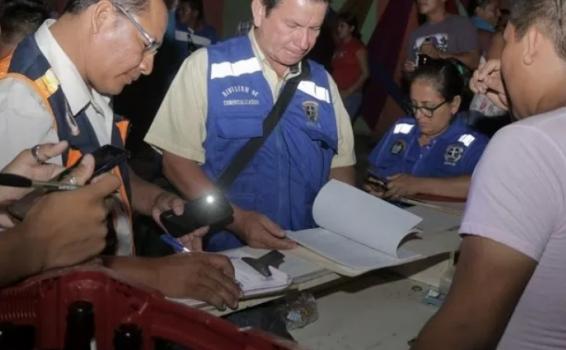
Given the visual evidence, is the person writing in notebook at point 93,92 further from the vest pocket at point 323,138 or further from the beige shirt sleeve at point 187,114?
the vest pocket at point 323,138

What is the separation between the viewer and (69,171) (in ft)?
4.69

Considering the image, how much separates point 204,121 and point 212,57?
0.26 meters

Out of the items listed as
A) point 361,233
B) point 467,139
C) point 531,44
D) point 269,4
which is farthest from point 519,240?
point 467,139

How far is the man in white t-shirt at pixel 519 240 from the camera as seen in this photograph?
4.02 ft

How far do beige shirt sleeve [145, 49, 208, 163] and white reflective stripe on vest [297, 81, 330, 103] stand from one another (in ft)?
1.39

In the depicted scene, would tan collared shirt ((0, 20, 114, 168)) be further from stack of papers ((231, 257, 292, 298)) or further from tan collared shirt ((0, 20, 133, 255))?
stack of papers ((231, 257, 292, 298))

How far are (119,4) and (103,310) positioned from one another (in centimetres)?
100

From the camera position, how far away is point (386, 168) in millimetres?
3822

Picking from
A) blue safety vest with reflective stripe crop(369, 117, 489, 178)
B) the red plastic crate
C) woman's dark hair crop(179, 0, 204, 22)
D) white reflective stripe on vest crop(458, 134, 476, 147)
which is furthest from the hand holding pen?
woman's dark hair crop(179, 0, 204, 22)

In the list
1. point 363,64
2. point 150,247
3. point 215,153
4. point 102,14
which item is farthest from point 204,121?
point 363,64

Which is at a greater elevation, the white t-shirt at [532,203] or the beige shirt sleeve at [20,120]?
the white t-shirt at [532,203]

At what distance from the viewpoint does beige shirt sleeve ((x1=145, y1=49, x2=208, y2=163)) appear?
2713 millimetres

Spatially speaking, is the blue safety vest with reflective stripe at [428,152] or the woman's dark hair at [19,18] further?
the woman's dark hair at [19,18]

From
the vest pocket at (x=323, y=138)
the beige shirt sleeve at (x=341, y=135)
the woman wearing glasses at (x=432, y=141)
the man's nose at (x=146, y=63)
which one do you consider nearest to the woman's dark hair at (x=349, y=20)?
the woman wearing glasses at (x=432, y=141)
